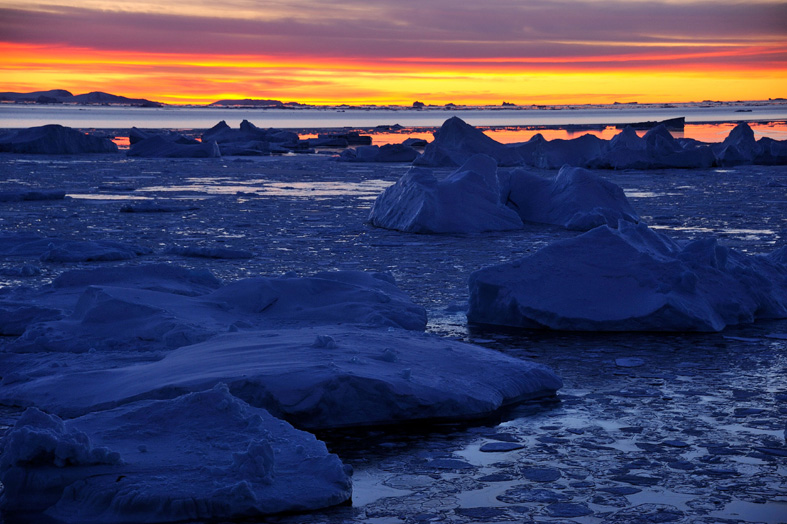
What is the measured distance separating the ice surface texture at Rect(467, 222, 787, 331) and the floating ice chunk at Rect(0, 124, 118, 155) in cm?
2397

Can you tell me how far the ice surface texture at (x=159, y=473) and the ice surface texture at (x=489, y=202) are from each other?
7615 mm

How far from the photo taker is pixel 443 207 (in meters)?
11.1

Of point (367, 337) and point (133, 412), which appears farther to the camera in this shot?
point (367, 337)

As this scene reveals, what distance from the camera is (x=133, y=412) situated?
360cm

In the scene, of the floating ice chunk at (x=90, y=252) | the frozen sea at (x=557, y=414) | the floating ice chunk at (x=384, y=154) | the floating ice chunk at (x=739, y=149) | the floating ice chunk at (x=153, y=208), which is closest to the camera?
the frozen sea at (x=557, y=414)

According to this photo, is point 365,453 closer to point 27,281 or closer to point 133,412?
point 133,412

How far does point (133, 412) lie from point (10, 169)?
61.6 ft

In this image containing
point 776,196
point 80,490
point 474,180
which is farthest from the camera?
point 776,196

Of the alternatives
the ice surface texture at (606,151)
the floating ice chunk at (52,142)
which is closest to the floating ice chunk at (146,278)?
the ice surface texture at (606,151)

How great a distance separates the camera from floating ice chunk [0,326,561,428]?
3.96 meters

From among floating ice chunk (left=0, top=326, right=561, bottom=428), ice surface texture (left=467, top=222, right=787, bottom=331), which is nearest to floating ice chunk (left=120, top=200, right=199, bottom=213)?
ice surface texture (left=467, top=222, right=787, bottom=331)

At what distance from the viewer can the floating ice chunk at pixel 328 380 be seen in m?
3.96

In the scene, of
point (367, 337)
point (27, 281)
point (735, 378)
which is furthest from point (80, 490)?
point (27, 281)

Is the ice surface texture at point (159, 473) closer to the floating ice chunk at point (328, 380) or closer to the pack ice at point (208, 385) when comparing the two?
the pack ice at point (208, 385)
